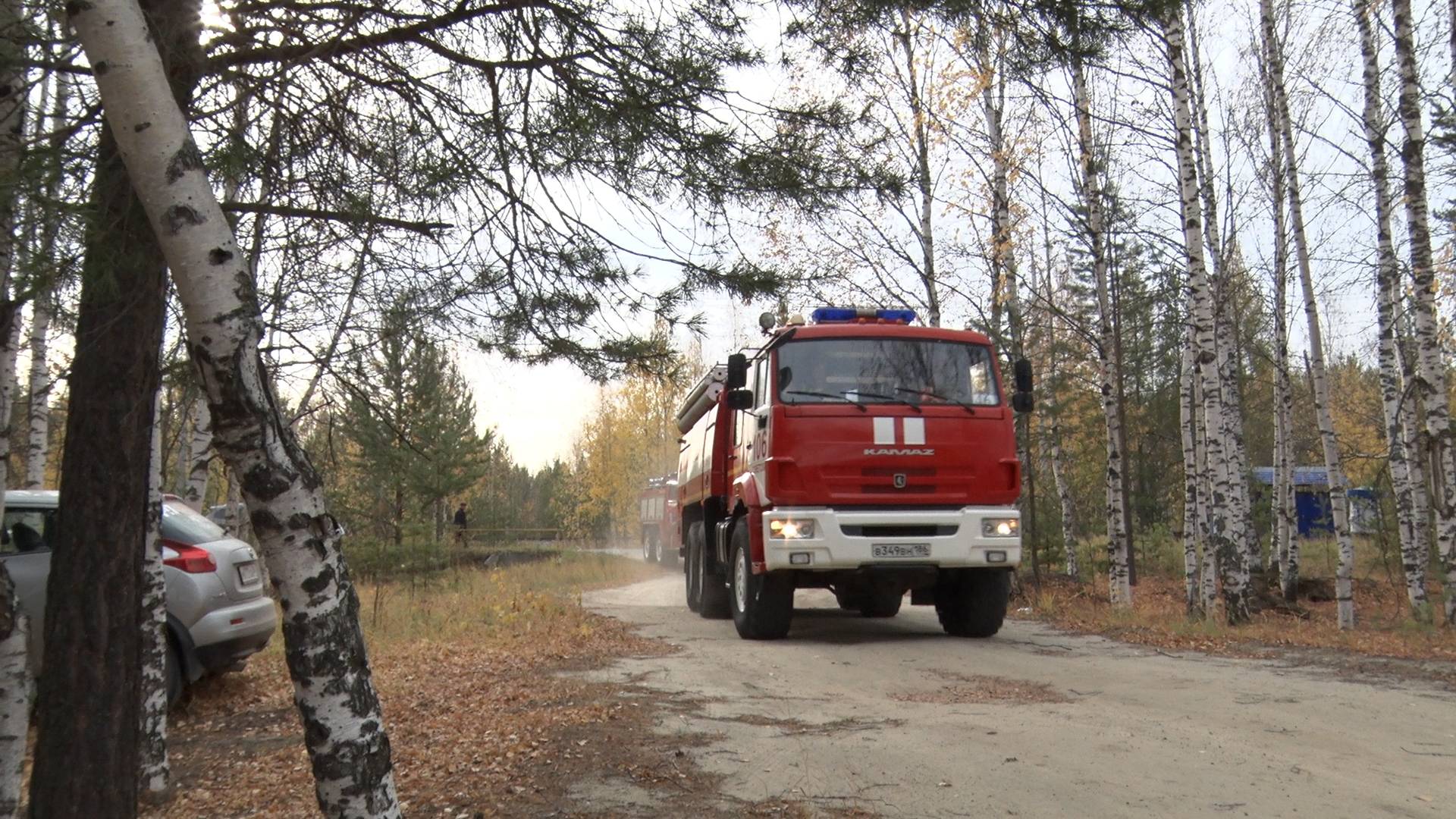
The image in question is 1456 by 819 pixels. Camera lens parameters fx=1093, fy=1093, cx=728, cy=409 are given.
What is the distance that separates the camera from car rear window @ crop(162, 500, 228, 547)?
7516mm

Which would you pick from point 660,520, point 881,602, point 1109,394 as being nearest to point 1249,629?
point 881,602

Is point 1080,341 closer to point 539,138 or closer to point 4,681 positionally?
point 539,138

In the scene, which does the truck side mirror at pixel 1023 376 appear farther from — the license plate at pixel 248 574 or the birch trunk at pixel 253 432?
the birch trunk at pixel 253 432

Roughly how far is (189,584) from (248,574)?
0.51 metres

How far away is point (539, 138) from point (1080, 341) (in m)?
23.4

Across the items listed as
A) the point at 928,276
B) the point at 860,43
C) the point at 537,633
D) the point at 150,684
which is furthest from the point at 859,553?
the point at 928,276

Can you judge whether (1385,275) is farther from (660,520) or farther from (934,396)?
(660,520)

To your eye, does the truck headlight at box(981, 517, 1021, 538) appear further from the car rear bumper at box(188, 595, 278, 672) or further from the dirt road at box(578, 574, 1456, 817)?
the car rear bumper at box(188, 595, 278, 672)

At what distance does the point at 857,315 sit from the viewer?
36.0ft

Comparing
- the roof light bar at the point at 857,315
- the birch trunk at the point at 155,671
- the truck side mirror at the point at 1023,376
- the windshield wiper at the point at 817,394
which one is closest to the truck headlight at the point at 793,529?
the windshield wiper at the point at 817,394

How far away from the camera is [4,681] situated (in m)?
3.65

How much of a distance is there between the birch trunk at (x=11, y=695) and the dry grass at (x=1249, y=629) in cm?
920

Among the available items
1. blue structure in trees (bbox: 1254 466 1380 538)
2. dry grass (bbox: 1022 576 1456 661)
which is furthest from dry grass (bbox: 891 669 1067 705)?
blue structure in trees (bbox: 1254 466 1380 538)

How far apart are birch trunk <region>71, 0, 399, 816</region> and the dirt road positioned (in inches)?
71.4
